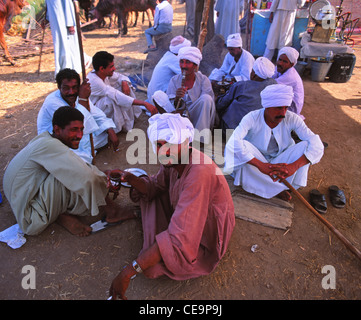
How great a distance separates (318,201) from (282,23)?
6.38 meters

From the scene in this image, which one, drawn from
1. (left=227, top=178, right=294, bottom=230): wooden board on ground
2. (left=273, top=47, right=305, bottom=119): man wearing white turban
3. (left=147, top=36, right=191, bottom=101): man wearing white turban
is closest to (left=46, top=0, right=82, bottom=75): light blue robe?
(left=147, top=36, right=191, bottom=101): man wearing white turban

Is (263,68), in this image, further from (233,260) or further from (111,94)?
(233,260)

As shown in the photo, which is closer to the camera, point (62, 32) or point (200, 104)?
point (200, 104)

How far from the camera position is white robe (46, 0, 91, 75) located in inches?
245

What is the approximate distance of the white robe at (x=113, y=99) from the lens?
13.7 ft

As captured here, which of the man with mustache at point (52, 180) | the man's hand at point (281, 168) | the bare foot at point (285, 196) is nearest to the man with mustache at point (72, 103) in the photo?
the man with mustache at point (52, 180)

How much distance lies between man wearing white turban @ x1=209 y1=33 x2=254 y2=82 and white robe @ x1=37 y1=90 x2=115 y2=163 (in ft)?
8.99

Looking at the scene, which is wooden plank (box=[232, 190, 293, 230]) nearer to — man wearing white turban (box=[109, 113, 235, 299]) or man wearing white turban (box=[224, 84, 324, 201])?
man wearing white turban (box=[224, 84, 324, 201])

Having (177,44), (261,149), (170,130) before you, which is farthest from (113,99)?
(170,130)

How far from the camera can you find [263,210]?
3146 mm

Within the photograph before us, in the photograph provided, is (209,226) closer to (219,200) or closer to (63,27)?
(219,200)

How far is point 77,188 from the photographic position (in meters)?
2.49

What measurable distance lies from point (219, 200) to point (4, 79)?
7.18 meters
